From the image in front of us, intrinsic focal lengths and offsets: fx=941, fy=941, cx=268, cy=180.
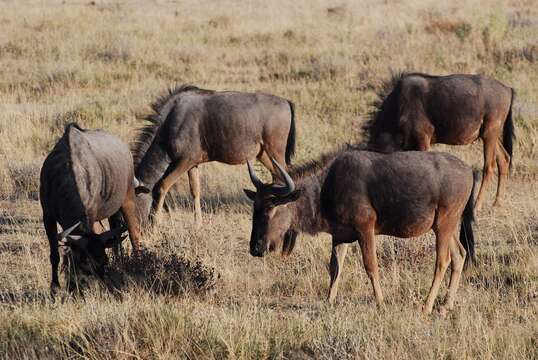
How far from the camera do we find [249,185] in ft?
39.1

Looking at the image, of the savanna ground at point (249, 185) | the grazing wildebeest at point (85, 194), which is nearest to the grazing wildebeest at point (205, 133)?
the savanna ground at point (249, 185)

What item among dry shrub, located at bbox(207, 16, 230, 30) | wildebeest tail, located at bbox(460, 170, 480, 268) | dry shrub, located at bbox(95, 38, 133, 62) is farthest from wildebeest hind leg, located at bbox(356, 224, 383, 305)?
dry shrub, located at bbox(207, 16, 230, 30)

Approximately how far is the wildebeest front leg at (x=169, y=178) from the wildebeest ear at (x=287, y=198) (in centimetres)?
342

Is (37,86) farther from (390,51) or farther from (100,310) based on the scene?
(100,310)

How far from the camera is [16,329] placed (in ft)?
21.0

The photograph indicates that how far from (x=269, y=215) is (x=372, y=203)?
0.80 m

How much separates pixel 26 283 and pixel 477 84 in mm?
5829

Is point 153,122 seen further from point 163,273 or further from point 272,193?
point 272,193

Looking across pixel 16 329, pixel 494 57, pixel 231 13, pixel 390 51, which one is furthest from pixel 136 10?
pixel 16 329

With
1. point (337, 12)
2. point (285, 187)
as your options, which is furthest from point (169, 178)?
point (337, 12)

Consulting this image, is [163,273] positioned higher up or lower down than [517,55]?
higher up

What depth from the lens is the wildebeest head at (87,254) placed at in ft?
22.6

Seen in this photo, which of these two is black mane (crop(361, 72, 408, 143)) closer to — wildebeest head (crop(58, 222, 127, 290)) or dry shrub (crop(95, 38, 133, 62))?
wildebeest head (crop(58, 222, 127, 290))

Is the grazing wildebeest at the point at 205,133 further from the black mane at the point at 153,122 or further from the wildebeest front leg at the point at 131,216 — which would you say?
the wildebeest front leg at the point at 131,216
